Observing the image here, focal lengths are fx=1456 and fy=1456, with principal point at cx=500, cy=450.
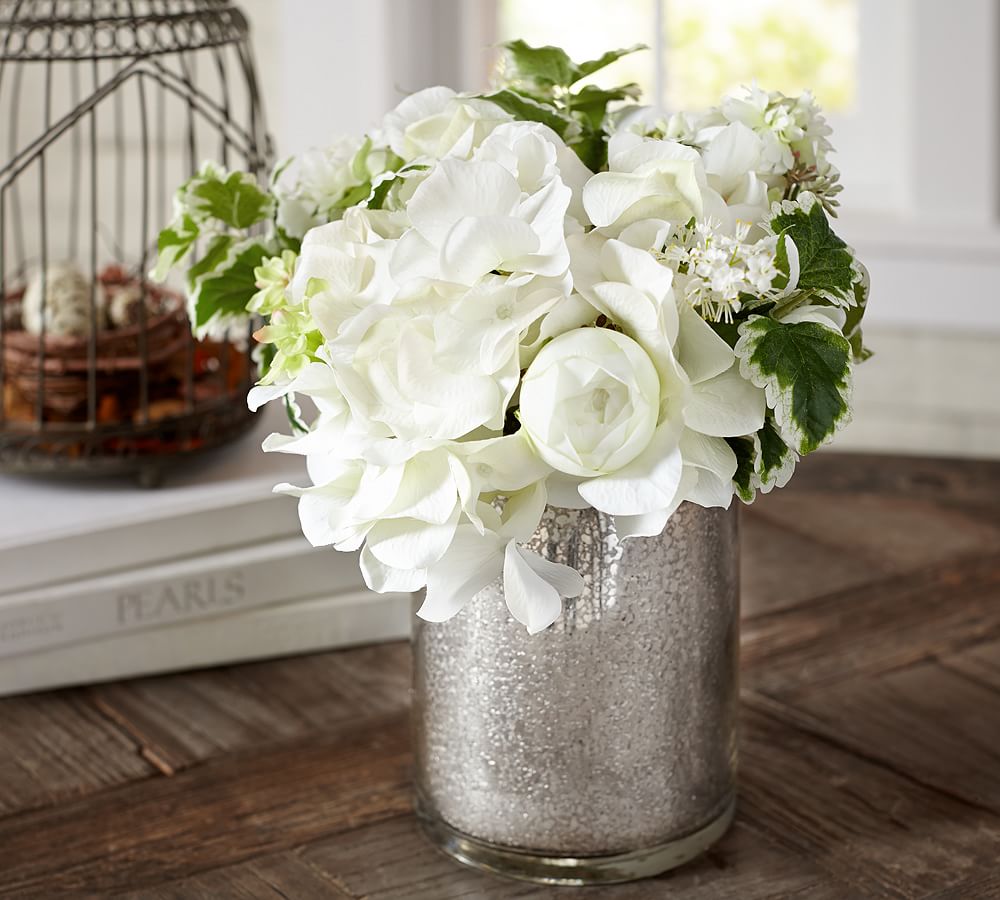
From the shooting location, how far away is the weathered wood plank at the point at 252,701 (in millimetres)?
910

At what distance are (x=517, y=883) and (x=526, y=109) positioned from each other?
39cm

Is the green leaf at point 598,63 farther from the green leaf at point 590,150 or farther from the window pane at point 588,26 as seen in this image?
the window pane at point 588,26

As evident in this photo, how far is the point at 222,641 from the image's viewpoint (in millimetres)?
1005

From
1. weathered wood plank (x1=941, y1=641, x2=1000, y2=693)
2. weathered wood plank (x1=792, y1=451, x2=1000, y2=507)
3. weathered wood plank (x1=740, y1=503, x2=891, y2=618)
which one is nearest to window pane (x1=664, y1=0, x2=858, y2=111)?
weathered wood plank (x1=792, y1=451, x2=1000, y2=507)

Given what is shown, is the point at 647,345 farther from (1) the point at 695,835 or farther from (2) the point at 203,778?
(2) the point at 203,778

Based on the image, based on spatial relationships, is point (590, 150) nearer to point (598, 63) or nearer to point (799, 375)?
point (598, 63)

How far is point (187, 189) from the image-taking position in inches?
30.9

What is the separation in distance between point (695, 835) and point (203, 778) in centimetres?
29

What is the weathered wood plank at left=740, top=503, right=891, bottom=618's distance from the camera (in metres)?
1.11

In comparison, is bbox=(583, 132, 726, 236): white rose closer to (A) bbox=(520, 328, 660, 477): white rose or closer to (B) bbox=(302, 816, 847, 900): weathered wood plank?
(A) bbox=(520, 328, 660, 477): white rose

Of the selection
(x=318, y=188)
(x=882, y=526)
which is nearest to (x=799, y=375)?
(x=318, y=188)

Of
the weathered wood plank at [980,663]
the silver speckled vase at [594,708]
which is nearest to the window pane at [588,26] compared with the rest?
the weathered wood plank at [980,663]

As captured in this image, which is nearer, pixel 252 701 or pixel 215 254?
pixel 215 254

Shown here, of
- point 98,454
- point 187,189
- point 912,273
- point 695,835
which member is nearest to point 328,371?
point 187,189
